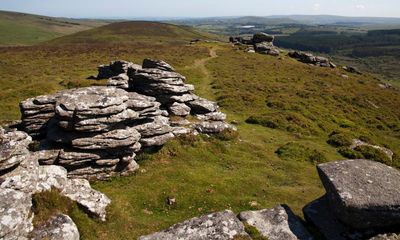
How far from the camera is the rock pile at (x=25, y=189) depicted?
15008mm

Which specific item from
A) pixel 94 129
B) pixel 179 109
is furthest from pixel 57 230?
pixel 179 109

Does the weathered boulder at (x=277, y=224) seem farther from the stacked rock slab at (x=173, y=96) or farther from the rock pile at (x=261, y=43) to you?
the rock pile at (x=261, y=43)

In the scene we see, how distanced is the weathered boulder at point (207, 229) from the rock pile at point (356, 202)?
13.9 ft

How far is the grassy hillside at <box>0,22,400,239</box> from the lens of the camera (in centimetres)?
2102

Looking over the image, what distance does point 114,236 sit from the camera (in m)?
17.4

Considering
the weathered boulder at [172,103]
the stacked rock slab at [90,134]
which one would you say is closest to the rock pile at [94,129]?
the stacked rock slab at [90,134]

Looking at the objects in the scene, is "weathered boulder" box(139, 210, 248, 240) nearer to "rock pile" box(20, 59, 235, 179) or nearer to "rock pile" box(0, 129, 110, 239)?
"rock pile" box(0, 129, 110, 239)

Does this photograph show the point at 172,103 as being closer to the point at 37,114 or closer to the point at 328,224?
the point at 37,114

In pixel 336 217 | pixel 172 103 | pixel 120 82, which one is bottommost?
pixel 336 217

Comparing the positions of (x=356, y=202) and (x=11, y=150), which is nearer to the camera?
(x=356, y=202)

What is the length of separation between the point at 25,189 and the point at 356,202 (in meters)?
15.5

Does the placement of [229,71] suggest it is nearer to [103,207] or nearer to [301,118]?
[301,118]

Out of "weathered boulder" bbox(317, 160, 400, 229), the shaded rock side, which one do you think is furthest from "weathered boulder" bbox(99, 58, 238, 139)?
"weathered boulder" bbox(317, 160, 400, 229)

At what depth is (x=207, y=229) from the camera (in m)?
16.2
